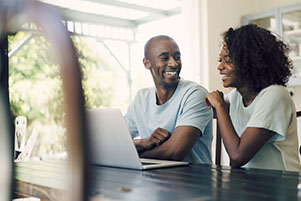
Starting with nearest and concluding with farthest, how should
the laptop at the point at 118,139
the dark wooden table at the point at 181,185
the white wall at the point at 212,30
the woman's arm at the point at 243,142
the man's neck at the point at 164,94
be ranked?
1. the dark wooden table at the point at 181,185
2. the laptop at the point at 118,139
3. the woman's arm at the point at 243,142
4. the man's neck at the point at 164,94
5. the white wall at the point at 212,30

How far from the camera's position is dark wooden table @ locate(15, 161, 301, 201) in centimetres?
64

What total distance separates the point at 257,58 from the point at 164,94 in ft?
1.55

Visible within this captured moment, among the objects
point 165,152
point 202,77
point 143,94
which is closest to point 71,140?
point 165,152

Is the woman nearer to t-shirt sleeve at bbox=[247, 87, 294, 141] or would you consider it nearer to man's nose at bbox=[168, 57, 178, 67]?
t-shirt sleeve at bbox=[247, 87, 294, 141]

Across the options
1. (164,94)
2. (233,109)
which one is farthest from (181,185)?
(164,94)

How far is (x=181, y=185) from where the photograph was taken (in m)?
0.75

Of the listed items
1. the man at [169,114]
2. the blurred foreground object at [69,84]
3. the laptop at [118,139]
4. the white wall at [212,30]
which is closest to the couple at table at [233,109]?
the man at [169,114]

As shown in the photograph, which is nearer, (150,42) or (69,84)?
(69,84)

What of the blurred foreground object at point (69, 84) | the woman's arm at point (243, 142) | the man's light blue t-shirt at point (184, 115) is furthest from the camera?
the man's light blue t-shirt at point (184, 115)

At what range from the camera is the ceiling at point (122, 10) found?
208 inches

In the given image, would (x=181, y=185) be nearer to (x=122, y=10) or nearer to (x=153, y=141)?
(x=153, y=141)

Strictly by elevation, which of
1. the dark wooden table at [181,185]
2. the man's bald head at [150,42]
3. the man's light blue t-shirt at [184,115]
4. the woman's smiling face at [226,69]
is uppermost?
the man's bald head at [150,42]

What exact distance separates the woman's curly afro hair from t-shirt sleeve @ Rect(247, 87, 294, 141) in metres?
0.07

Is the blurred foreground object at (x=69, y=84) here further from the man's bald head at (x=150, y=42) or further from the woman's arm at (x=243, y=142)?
the man's bald head at (x=150, y=42)
